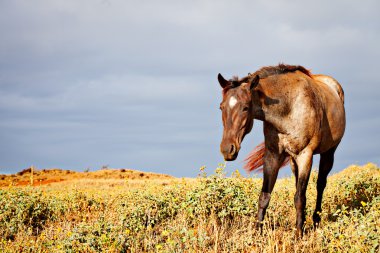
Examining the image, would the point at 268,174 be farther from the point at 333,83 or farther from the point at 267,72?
the point at 333,83

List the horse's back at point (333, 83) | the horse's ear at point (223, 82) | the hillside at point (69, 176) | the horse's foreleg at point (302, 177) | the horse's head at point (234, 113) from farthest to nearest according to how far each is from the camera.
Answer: the hillside at point (69, 176) → the horse's back at point (333, 83) → the horse's foreleg at point (302, 177) → the horse's ear at point (223, 82) → the horse's head at point (234, 113)


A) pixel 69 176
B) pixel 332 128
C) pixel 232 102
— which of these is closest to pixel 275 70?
pixel 232 102

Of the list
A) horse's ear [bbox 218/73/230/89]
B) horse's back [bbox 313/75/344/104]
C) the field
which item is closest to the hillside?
the field

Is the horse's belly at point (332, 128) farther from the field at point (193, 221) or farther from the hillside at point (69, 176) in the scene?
the hillside at point (69, 176)

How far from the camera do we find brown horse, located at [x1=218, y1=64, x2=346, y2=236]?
6828mm

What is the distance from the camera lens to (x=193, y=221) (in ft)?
27.5

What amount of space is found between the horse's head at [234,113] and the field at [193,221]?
55.3 inches

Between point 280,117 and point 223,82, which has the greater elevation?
point 223,82

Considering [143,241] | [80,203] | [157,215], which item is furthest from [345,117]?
[80,203]

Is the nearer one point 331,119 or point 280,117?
point 280,117

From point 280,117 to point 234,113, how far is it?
1213 millimetres

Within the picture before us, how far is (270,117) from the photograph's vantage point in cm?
749

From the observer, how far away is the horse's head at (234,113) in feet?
21.8

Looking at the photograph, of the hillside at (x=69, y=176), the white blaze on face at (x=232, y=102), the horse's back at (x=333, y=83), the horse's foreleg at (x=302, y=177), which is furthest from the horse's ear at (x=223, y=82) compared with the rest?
the hillside at (x=69, y=176)
